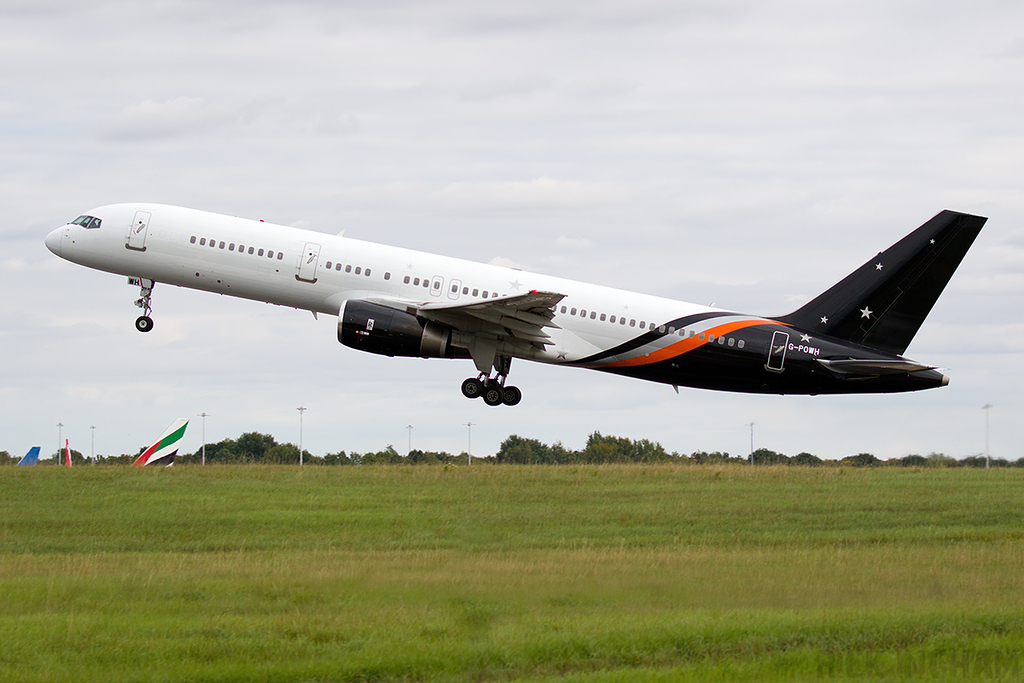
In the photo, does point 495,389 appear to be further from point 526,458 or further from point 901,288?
point 526,458

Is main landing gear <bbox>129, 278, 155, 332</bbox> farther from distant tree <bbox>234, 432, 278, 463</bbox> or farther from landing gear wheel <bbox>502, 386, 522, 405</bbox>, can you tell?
distant tree <bbox>234, 432, 278, 463</bbox>

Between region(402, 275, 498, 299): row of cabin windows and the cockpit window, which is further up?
the cockpit window

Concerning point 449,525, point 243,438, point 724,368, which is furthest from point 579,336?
point 243,438

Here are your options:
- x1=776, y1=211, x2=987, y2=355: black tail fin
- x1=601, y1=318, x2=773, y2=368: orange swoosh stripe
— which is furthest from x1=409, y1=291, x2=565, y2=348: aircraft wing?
x1=776, y1=211, x2=987, y2=355: black tail fin

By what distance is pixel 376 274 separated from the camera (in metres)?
37.6

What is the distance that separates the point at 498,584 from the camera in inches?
870

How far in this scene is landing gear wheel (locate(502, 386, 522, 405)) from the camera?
1543 inches

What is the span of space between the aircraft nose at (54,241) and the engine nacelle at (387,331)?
11.3m

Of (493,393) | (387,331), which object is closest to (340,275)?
(387,331)

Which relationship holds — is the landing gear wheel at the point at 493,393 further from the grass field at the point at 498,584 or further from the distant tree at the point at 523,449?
the distant tree at the point at 523,449

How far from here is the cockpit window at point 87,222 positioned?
39.7 m

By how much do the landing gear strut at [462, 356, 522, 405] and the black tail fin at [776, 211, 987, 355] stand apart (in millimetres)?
9791

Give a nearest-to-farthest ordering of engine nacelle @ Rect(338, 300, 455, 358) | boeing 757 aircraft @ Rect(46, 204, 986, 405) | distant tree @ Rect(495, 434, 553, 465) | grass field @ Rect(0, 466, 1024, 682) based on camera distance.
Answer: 1. grass field @ Rect(0, 466, 1024, 682)
2. engine nacelle @ Rect(338, 300, 455, 358)
3. boeing 757 aircraft @ Rect(46, 204, 986, 405)
4. distant tree @ Rect(495, 434, 553, 465)

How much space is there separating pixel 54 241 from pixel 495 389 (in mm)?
16225
